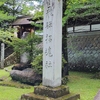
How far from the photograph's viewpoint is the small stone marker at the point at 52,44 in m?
6.20

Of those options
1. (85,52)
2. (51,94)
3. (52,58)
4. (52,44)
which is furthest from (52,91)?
(85,52)

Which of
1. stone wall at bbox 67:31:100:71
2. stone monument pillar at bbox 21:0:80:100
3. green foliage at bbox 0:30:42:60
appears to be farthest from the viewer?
stone wall at bbox 67:31:100:71

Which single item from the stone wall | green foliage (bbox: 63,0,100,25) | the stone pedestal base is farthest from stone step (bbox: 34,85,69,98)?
the stone wall

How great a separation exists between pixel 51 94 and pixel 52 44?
153cm

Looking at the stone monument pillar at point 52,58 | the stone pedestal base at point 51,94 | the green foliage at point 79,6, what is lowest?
the stone pedestal base at point 51,94

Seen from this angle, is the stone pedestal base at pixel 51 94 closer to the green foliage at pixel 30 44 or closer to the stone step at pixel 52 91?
the stone step at pixel 52 91

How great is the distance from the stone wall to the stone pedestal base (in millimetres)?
6959

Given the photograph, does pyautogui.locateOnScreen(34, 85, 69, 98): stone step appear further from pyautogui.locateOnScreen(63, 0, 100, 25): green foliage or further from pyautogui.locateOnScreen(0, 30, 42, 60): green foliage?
pyautogui.locateOnScreen(0, 30, 42, 60): green foliage

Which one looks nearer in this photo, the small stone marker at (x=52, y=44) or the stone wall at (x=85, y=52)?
the small stone marker at (x=52, y=44)

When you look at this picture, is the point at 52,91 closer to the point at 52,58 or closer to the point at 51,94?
the point at 51,94

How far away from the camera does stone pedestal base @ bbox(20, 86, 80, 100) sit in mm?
6009

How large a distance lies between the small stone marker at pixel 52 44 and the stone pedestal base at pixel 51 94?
19cm

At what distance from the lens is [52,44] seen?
6.25 metres

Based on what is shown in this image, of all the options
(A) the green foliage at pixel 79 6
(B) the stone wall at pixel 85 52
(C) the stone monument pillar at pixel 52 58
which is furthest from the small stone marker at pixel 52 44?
(B) the stone wall at pixel 85 52
